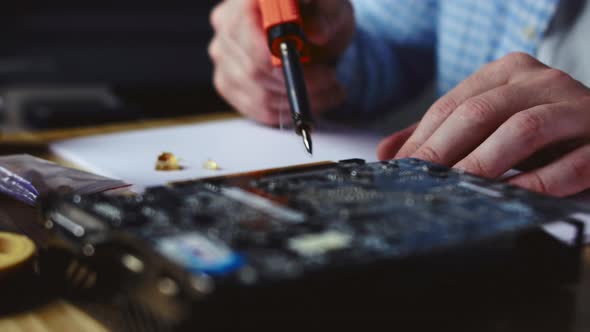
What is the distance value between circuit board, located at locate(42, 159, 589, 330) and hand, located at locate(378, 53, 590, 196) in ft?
0.38

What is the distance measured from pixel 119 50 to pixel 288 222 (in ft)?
4.70

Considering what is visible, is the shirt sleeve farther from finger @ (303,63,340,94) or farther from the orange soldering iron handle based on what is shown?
the orange soldering iron handle

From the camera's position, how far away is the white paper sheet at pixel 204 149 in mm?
531

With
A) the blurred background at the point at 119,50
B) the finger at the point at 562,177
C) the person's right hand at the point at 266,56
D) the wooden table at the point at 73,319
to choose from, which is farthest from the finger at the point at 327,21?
the blurred background at the point at 119,50

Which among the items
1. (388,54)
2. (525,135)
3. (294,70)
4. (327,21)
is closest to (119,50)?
(388,54)

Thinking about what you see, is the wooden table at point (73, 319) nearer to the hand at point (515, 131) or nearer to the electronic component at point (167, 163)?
the hand at point (515, 131)

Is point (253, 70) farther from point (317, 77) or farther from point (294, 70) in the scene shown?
point (294, 70)

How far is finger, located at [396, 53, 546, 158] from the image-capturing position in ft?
1.66

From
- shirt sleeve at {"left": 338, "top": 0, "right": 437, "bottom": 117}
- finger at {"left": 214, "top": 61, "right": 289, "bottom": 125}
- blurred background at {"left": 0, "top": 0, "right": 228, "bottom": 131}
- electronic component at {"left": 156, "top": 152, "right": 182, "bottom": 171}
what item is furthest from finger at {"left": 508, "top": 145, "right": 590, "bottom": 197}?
blurred background at {"left": 0, "top": 0, "right": 228, "bottom": 131}

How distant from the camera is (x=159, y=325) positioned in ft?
0.72

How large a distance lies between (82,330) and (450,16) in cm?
81

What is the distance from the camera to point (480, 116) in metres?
0.47

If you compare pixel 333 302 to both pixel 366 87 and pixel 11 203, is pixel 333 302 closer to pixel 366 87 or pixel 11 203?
pixel 11 203

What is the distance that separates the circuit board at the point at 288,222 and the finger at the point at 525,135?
105 millimetres
